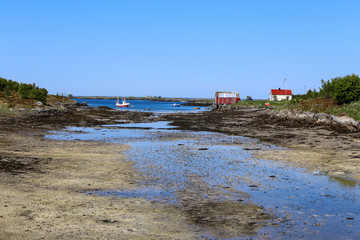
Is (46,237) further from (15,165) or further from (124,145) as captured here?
(124,145)

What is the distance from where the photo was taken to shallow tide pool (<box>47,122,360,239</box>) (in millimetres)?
9133

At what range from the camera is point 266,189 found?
13.3 m

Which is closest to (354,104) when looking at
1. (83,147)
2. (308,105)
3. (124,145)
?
(308,105)

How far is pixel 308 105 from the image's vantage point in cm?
5434

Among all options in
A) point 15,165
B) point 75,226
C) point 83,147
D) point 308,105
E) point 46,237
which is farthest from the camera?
point 308,105

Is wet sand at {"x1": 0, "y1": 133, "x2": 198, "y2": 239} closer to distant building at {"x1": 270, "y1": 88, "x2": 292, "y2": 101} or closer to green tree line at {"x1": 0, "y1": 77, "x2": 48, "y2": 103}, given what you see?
green tree line at {"x1": 0, "y1": 77, "x2": 48, "y2": 103}

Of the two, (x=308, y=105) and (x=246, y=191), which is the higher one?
(x=308, y=105)

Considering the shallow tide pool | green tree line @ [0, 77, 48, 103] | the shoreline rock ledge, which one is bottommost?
the shallow tide pool

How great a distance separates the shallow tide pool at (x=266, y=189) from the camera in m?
9.13

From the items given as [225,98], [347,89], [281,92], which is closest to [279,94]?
[281,92]

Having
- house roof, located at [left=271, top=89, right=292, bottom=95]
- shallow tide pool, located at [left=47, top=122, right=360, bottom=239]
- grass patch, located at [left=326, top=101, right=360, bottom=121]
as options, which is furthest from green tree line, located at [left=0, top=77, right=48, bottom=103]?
house roof, located at [left=271, top=89, right=292, bottom=95]

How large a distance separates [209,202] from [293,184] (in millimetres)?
4880

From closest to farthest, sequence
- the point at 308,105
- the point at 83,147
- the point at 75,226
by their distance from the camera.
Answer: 1. the point at 75,226
2. the point at 83,147
3. the point at 308,105

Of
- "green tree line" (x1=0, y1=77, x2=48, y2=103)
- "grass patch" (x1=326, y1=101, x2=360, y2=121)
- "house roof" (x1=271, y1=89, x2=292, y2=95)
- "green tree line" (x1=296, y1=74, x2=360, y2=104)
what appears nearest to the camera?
"grass patch" (x1=326, y1=101, x2=360, y2=121)
